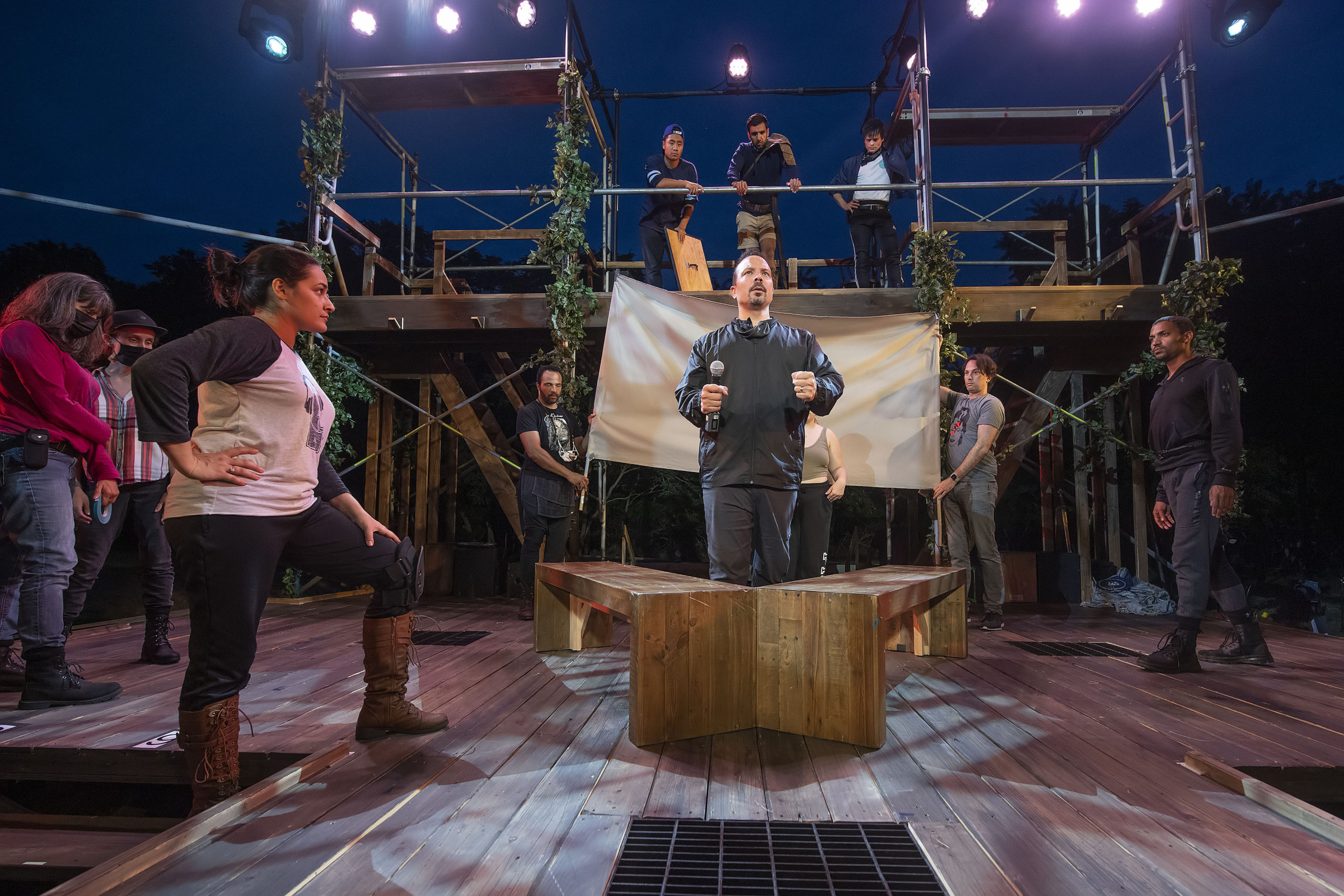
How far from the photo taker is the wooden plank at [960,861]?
135 cm

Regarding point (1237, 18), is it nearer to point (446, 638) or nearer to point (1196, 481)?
point (1196, 481)

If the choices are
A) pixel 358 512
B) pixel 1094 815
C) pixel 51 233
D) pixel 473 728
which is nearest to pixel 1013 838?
pixel 1094 815

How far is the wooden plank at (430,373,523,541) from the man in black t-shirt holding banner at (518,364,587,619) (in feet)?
6.28

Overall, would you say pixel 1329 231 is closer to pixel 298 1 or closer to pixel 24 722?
pixel 298 1

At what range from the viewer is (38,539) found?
273 centimetres

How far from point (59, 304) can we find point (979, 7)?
7.73 metres

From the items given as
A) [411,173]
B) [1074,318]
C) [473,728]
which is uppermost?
[411,173]

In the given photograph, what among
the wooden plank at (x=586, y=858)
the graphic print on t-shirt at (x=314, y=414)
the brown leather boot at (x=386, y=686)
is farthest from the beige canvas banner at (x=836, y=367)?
the wooden plank at (x=586, y=858)

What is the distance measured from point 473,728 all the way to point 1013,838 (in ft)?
5.72

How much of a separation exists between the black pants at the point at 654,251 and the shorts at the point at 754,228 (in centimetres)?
77

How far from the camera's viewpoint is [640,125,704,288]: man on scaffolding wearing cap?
6.38 meters

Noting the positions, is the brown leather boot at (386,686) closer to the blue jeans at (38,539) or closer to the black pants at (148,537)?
the blue jeans at (38,539)

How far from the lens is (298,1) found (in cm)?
657

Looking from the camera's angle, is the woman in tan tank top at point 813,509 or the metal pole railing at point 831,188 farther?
the metal pole railing at point 831,188
